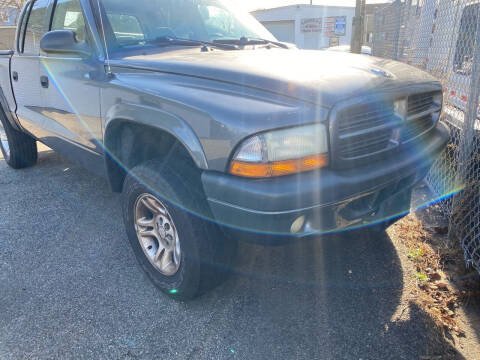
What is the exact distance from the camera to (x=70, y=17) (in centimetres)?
296

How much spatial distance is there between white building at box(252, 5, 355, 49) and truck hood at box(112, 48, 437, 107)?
96.9 ft

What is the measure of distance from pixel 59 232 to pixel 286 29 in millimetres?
31994

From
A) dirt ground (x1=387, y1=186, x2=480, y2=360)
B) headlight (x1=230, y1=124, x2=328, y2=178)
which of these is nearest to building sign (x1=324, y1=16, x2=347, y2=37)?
dirt ground (x1=387, y1=186, x2=480, y2=360)

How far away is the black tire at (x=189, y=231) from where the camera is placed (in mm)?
1971

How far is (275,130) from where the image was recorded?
5.40 ft

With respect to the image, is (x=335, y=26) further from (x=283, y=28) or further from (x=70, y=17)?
(x=70, y=17)

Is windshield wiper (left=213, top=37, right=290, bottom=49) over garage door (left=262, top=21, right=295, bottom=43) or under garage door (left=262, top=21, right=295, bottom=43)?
under

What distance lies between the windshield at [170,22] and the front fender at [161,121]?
599mm

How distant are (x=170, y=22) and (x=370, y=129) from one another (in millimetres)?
1818

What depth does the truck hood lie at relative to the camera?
176 centimetres

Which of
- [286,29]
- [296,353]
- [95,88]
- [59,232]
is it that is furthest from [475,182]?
[286,29]

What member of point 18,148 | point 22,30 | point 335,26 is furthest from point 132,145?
point 335,26

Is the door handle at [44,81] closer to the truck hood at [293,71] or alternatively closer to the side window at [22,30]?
the side window at [22,30]

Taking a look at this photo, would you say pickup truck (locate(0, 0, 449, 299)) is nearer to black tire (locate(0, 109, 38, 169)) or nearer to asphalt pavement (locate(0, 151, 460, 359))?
asphalt pavement (locate(0, 151, 460, 359))
